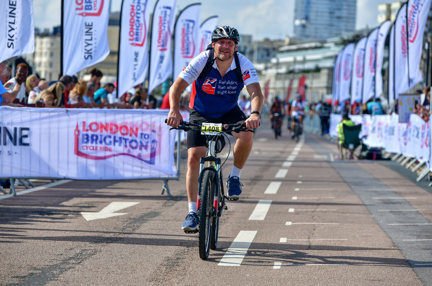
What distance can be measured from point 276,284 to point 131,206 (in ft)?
17.5

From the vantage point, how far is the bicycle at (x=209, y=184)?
7.24 meters

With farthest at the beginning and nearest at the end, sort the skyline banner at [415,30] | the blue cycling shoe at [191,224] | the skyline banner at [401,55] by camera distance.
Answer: the skyline banner at [401,55] < the skyline banner at [415,30] < the blue cycling shoe at [191,224]

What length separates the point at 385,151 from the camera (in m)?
25.7

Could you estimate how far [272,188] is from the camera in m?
14.7

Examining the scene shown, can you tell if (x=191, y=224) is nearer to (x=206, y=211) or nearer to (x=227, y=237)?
(x=206, y=211)

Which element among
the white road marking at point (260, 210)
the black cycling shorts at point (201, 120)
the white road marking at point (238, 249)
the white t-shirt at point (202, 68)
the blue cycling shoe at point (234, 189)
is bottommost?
the white road marking at point (260, 210)

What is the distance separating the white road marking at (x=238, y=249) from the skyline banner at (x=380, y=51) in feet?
82.6

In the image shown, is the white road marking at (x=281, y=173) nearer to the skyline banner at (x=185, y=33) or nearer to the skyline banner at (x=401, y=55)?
the skyline banner at (x=401, y=55)

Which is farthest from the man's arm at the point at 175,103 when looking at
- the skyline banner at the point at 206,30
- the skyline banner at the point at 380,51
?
the skyline banner at the point at 206,30

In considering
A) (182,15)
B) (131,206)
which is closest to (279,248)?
(131,206)

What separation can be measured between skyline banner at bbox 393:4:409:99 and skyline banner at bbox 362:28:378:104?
9.64m

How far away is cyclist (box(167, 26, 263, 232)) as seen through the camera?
25.1 feet

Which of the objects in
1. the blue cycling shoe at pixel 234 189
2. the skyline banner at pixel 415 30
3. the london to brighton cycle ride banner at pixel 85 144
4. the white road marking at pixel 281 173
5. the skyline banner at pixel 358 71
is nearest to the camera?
the blue cycling shoe at pixel 234 189

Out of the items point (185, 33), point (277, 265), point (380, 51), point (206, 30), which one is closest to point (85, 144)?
point (277, 265)
